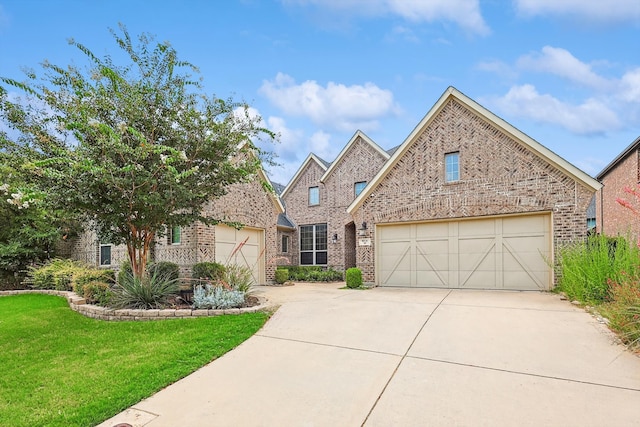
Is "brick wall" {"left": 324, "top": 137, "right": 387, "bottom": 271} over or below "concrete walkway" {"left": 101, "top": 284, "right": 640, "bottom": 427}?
over

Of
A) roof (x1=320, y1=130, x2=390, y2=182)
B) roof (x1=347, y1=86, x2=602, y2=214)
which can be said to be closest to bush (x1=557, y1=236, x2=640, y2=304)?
roof (x1=347, y1=86, x2=602, y2=214)

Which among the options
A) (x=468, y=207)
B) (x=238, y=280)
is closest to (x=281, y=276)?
(x=238, y=280)

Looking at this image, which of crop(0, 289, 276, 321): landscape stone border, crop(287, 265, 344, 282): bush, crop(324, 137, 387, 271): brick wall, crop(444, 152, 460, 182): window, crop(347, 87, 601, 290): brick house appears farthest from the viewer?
crop(324, 137, 387, 271): brick wall

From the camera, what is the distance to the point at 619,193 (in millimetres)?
15078

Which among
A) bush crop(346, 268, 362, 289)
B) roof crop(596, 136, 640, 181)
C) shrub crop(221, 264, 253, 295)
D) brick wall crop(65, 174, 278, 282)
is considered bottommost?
bush crop(346, 268, 362, 289)

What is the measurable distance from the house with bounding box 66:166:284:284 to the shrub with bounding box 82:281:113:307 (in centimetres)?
239

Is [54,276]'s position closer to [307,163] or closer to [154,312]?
[154,312]

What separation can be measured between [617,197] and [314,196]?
47.2 ft

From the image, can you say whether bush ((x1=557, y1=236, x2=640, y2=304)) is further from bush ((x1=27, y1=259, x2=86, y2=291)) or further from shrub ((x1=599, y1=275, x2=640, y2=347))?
bush ((x1=27, y1=259, x2=86, y2=291))

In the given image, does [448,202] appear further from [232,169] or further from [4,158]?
[4,158]

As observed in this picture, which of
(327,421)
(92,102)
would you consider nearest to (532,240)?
(327,421)

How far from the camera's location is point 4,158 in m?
7.08

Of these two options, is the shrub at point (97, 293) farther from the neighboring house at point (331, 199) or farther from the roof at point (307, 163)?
the roof at point (307, 163)

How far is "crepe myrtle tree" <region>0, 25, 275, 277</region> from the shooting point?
259 inches
